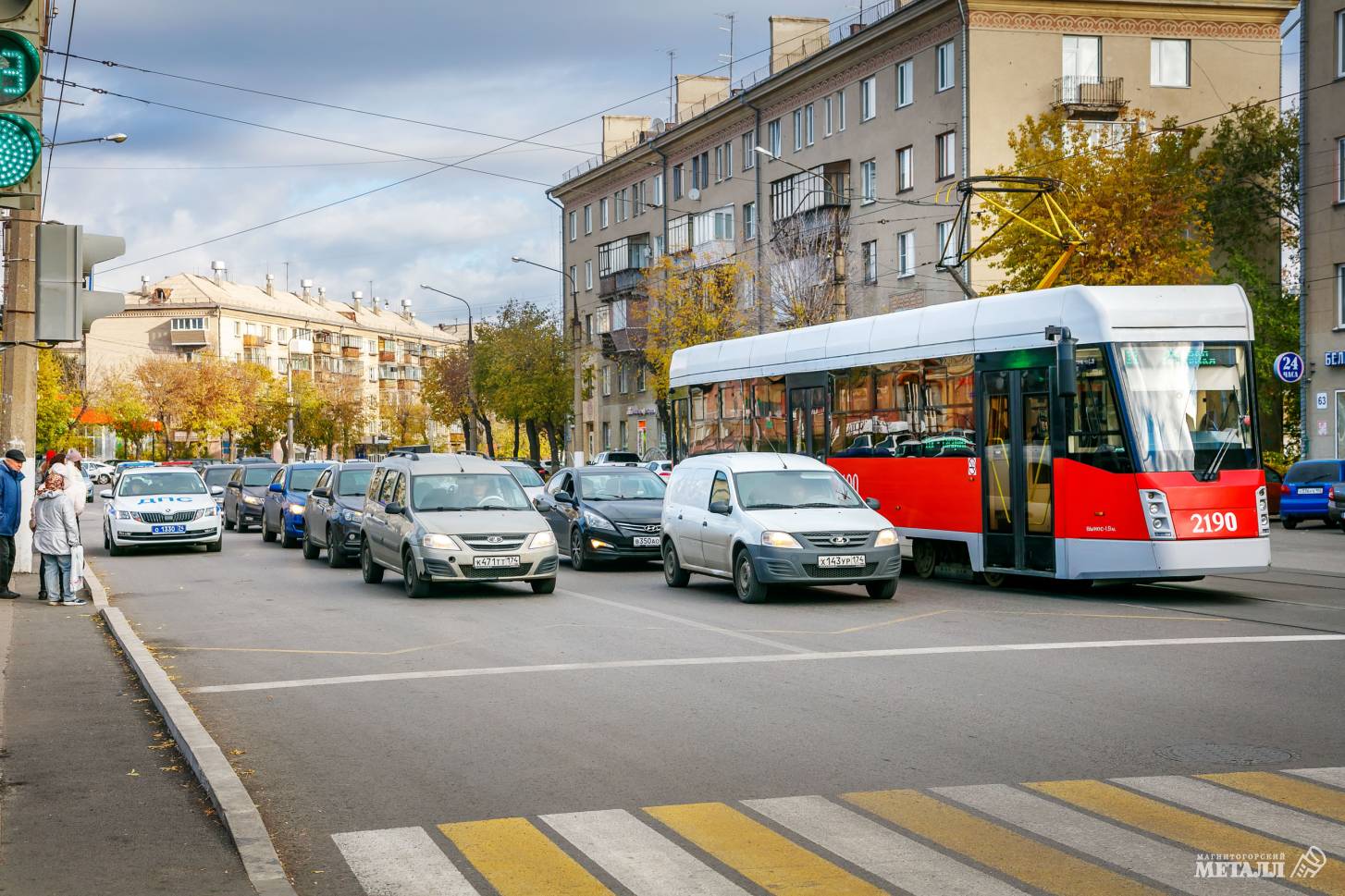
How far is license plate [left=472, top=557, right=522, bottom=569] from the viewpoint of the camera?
1800cm

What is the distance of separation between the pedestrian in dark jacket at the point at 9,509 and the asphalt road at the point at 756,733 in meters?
2.18

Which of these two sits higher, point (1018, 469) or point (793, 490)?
point (1018, 469)

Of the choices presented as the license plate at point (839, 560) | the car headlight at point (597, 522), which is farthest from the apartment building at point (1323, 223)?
the license plate at point (839, 560)

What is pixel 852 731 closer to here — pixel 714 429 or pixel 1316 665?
pixel 1316 665

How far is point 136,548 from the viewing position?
1174 inches

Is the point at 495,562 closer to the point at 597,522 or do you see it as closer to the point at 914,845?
the point at 597,522

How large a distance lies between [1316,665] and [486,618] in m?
7.92

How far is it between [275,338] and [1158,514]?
120153mm

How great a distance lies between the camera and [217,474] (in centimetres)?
4544

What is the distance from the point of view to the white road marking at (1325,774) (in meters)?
7.39

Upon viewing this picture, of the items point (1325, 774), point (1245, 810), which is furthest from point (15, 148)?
point (1325, 774)

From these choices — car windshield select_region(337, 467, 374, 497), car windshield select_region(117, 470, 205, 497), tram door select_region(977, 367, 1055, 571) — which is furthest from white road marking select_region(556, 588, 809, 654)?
car windshield select_region(117, 470, 205, 497)

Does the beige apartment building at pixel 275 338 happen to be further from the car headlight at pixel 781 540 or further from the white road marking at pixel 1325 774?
the white road marking at pixel 1325 774

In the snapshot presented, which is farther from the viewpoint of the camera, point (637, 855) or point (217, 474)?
point (217, 474)
